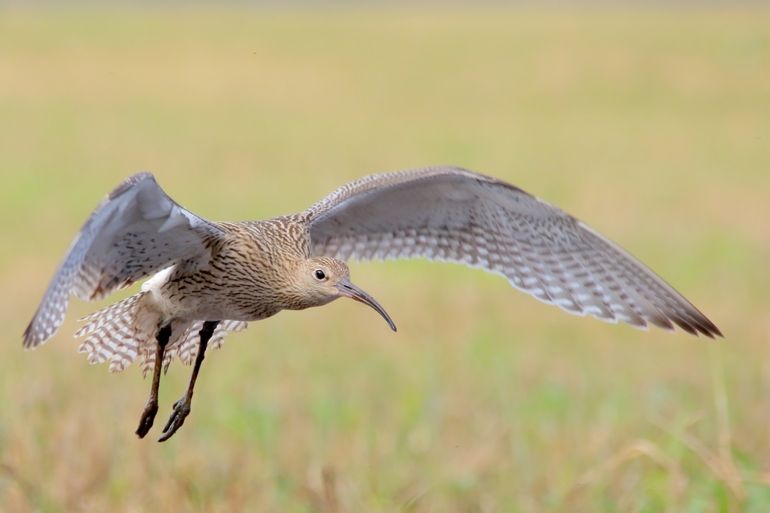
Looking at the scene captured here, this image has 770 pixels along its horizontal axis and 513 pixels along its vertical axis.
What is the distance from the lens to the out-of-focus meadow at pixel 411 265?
8.23 metres

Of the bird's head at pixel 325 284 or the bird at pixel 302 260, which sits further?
the bird's head at pixel 325 284

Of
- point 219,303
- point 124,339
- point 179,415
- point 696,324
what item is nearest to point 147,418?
point 179,415

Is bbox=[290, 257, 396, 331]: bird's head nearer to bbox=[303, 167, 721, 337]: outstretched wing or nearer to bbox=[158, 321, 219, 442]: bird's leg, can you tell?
bbox=[158, 321, 219, 442]: bird's leg

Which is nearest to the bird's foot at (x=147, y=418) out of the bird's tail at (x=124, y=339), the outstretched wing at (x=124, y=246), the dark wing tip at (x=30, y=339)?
the outstretched wing at (x=124, y=246)

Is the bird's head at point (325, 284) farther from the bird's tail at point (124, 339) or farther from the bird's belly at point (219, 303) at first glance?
the bird's tail at point (124, 339)

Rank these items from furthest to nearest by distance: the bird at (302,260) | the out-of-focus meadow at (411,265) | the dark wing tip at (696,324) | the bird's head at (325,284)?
the out-of-focus meadow at (411,265), the dark wing tip at (696,324), the bird's head at (325,284), the bird at (302,260)

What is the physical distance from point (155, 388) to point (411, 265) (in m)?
11.3

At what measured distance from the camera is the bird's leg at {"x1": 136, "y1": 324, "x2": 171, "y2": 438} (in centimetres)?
639

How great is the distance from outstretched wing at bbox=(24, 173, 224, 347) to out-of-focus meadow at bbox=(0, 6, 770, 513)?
1.17 m

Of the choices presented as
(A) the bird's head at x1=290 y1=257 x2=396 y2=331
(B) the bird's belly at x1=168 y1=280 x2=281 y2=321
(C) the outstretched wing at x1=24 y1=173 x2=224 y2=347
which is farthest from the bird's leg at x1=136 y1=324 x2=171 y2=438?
(A) the bird's head at x1=290 y1=257 x2=396 y2=331

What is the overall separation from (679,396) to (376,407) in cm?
221

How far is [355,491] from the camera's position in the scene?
26.0ft

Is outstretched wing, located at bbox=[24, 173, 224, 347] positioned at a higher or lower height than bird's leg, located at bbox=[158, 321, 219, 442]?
higher

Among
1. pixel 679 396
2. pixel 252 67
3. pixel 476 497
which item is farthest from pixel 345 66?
pixel 476 497
